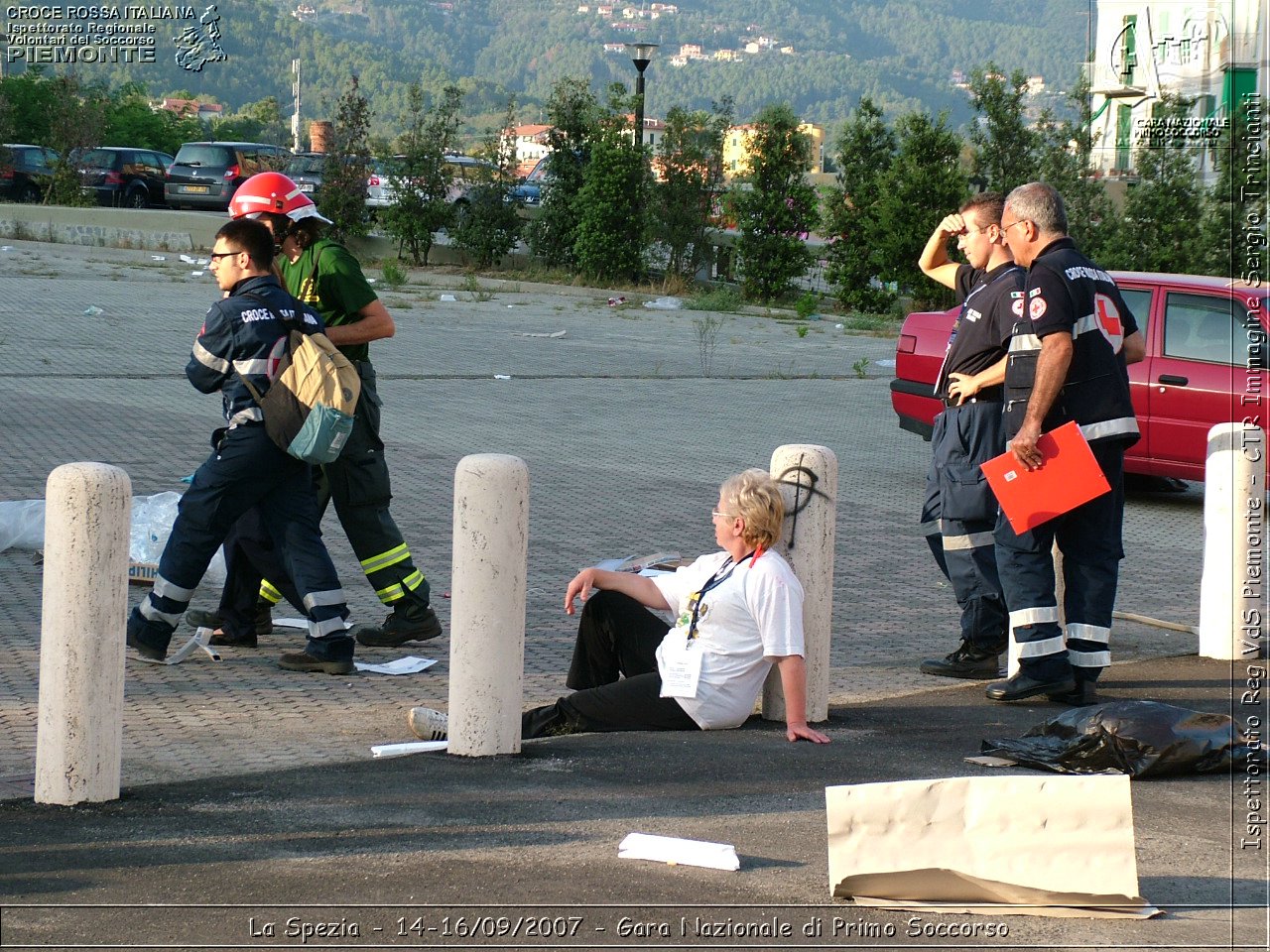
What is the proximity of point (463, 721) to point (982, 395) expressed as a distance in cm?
269

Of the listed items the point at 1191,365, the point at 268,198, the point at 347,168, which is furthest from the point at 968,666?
the point at 347,168

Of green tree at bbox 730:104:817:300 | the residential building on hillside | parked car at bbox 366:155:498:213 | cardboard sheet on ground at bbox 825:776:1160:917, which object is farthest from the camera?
parked car at bbox 366:155:498:213

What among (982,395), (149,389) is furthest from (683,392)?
(982,395)

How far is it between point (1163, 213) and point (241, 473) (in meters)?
20.9

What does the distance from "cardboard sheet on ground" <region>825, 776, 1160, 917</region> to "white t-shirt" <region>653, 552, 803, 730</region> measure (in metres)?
1.37

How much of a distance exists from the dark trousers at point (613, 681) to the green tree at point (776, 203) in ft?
75.6

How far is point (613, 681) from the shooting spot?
600 cm

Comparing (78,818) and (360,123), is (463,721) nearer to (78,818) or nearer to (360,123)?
(78,818)

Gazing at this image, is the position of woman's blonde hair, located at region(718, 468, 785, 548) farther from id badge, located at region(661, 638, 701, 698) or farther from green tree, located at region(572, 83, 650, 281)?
green tree, located at region(572, 83, 650, 281)

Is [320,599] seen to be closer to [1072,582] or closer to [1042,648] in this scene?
[1042,648]

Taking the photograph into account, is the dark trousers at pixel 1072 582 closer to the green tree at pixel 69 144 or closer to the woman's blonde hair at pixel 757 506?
the woman's blonde hair at pixel 757 506

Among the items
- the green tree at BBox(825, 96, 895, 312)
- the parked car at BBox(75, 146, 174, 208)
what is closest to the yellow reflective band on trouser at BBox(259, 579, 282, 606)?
the green tree at BBox(825, 96, 895, 312)

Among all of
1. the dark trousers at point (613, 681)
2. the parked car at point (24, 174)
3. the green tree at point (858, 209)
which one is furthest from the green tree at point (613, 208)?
the dark trousers at point (613, 681)

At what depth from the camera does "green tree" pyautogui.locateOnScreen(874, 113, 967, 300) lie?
26578 millimetres
